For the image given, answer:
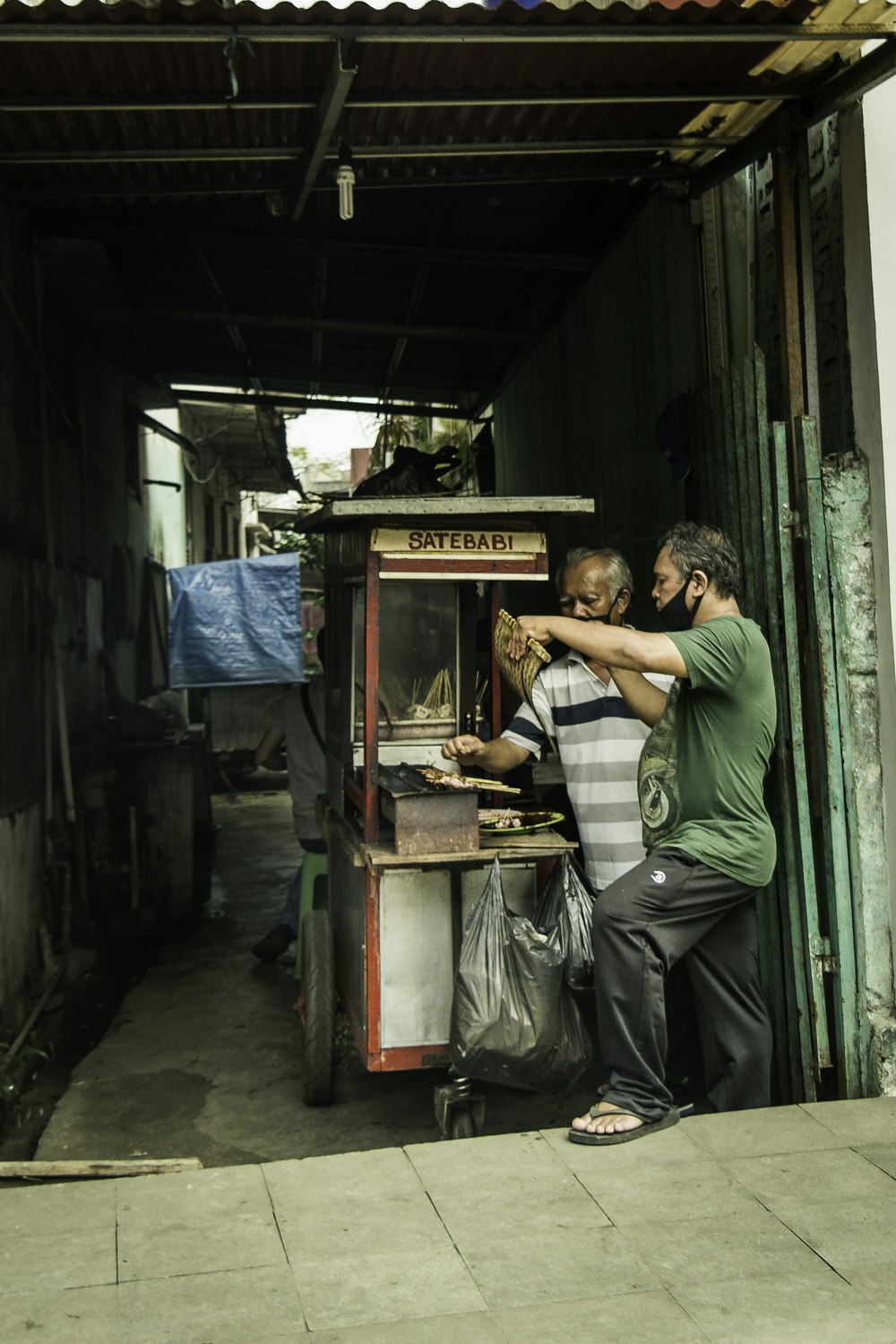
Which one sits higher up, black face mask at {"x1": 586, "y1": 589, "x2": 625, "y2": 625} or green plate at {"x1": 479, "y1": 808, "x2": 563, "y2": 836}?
black face mask at {"x1": 586, "y1": 589, "x2": 625, "y2": 625}

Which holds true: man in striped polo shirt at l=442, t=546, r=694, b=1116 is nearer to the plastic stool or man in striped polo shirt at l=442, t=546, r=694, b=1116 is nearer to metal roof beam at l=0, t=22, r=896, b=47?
metal roof beam at l=0, t=22, r=896, b=47

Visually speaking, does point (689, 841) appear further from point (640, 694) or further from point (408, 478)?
point (408, 478)

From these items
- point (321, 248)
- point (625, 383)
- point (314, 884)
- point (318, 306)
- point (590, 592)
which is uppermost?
point (318, 306)

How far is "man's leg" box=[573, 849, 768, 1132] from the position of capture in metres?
3.79

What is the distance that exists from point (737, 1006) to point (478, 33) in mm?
3256

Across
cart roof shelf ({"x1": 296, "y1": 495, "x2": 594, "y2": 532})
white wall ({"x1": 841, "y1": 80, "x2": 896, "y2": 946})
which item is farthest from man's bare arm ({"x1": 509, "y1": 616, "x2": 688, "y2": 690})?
white wall ({"x1": 841, "y1": 80, "x2": 896, "y2": 946})

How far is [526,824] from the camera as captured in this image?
485 cm

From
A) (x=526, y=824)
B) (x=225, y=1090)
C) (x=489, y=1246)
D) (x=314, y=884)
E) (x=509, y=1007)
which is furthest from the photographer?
(x=314, y=884)

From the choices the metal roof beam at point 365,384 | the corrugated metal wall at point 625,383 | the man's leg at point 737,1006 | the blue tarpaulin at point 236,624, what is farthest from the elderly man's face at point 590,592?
the blue tarpaulin at point 236,624

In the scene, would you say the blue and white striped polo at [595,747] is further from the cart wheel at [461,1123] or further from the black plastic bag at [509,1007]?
the cart wheel at [461,1123]

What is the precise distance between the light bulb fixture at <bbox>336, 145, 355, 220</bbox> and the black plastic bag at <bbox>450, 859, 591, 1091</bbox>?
2.50 metres

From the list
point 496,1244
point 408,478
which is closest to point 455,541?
point 408,478

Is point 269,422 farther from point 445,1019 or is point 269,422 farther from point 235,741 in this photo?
point 445,1019

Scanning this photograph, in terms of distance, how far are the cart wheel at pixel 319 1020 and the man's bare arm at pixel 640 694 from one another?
1.86 metres
